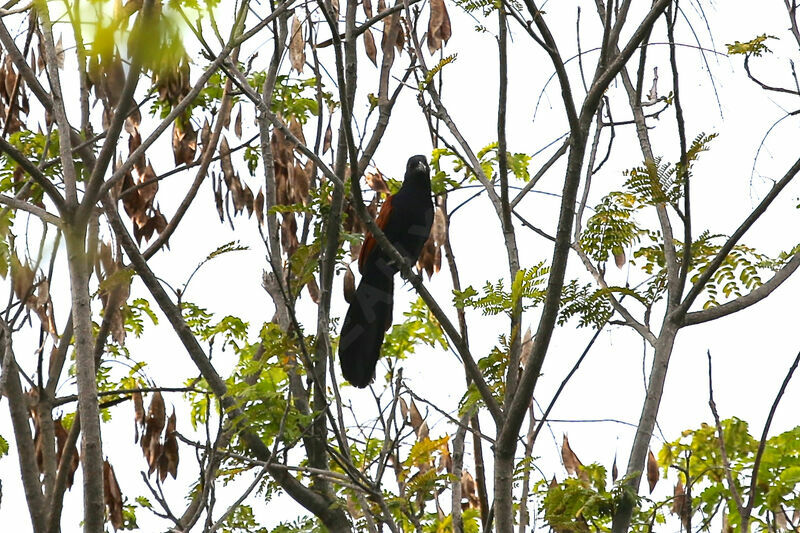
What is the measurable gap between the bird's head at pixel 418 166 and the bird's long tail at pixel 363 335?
95 centimetres

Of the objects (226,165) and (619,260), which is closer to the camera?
(619,260)

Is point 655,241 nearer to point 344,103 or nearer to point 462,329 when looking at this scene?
point 462,329

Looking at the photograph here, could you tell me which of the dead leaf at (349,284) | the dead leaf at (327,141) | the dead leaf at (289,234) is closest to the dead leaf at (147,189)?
the dead leaf at (289,234)

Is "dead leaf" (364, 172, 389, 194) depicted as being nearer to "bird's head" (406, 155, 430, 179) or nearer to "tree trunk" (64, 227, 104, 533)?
"bird's head" (406, 155, 430, 179)

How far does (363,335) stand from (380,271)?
840mm

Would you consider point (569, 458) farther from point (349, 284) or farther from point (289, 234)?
point (289, 234)

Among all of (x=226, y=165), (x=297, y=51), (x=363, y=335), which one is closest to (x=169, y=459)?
(x=363, y=335)

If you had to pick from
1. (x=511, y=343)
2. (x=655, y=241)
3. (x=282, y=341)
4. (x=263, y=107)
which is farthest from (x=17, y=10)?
(x=655, y=241)

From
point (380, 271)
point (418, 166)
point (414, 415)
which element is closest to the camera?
point (414, 415)

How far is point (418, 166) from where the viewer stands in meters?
5.98

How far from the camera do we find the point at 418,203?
5.91 meters

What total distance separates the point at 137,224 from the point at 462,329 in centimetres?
164

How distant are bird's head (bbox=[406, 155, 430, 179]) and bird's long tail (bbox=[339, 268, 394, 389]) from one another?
0.95m

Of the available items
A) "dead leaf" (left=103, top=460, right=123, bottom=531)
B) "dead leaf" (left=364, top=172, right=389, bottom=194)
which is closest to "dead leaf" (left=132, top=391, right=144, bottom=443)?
"dead leaf" (left=103, top=460, right=123, bottom=531)
